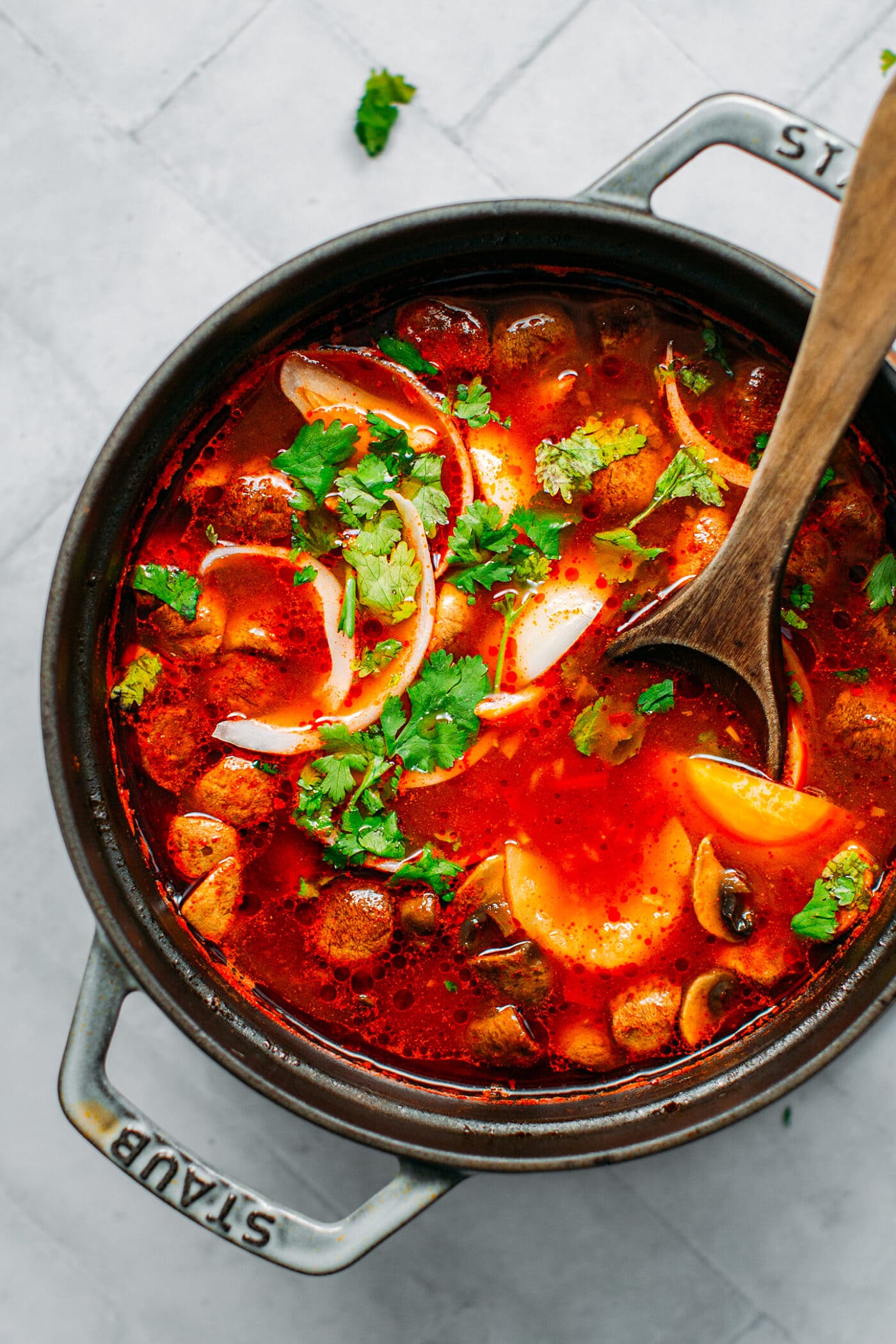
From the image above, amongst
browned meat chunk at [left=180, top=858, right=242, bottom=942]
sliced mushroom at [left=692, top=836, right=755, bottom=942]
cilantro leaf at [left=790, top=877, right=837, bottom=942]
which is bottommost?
cilantro leaf at [left=790, top=877, right=837, bottom=942]

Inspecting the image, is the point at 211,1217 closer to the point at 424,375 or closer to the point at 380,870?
the point at 380,870

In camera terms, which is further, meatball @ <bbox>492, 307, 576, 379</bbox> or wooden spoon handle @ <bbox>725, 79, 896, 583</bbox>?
meatball @ <bbox>492, 307, 576, 379</bbox>

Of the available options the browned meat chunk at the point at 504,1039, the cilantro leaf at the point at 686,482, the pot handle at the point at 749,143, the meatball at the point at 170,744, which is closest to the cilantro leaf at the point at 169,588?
the meatball at the point at 170,744

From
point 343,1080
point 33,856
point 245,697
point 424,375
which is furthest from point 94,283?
point 343,1080

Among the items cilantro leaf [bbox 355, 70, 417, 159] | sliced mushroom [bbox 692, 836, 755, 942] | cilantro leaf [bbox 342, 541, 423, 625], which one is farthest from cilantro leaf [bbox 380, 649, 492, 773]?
cilantro leaf [bbox 355, 70, 417, 159]

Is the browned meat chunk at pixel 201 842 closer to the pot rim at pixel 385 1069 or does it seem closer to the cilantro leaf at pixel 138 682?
the pot rim at pixel 385 1069

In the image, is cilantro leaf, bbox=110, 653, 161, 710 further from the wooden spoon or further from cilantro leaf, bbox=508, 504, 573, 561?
the wooden spoon

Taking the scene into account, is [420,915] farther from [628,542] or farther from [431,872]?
[628,542]
